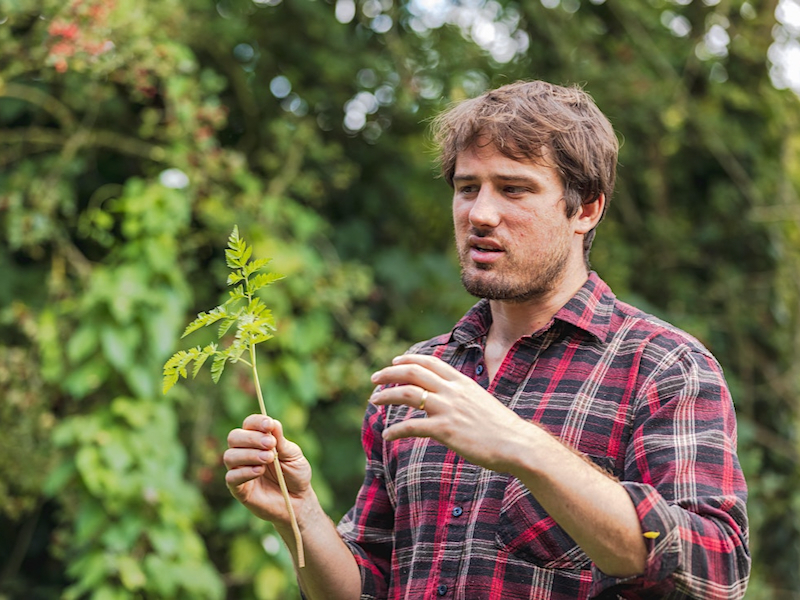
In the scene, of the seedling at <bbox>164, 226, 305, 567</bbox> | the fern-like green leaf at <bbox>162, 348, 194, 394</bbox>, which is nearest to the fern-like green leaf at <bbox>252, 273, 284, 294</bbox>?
the seedling at <bbox>164, 226, 305, 567</bbox>

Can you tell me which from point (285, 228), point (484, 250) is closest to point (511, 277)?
point (484, 250)

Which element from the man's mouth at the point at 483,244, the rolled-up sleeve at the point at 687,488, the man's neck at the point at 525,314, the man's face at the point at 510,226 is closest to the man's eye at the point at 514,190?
the man's face at the point at 510,226

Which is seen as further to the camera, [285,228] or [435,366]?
[285,228]

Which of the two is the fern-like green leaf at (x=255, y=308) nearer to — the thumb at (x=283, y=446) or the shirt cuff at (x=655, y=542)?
the thumb at (x=283, y=446)

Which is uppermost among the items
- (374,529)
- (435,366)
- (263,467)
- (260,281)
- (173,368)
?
(435,366)

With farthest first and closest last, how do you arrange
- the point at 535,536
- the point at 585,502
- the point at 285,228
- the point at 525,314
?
the point at 285,228 < the point at 525,314 < the point at 535,536 < the point at 585,502

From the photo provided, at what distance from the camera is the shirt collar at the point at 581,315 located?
75.4 inches

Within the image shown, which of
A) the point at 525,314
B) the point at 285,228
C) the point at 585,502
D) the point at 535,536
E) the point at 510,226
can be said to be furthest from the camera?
the point at 285,228

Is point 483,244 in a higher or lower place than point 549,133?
lower

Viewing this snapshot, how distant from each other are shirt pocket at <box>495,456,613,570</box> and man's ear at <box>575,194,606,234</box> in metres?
0.51

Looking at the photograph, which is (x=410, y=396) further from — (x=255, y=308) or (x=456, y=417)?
(x=255, y=308)

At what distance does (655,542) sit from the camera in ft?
4.86

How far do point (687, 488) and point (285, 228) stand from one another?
309 cm

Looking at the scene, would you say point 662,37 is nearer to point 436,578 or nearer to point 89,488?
point 89,488
